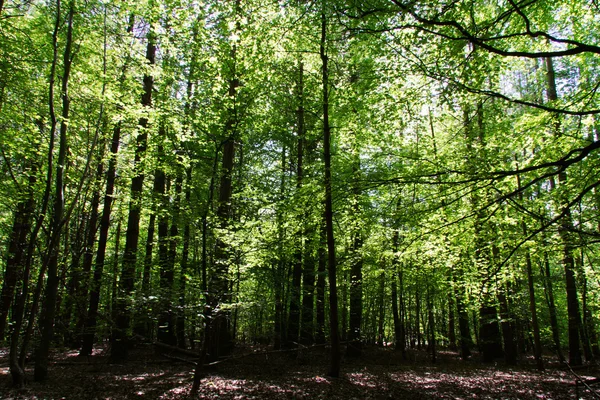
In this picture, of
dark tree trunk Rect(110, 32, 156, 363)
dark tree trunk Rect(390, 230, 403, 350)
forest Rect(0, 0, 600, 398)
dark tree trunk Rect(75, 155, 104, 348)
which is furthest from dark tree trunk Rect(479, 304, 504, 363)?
dark tree trunk Rect(75, 155, 104, 348)

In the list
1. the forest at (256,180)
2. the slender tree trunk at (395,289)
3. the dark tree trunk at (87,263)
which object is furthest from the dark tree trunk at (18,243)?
the slender tree trunk at (395,289)

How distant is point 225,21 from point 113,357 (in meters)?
10.2

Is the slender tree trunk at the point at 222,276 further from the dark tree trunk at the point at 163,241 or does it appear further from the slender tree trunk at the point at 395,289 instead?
the slender tree trunk at the point at 395,289

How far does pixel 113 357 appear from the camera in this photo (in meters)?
10.3

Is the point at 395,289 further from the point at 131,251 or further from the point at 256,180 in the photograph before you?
the point at 131,251

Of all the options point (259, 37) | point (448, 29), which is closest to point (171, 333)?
point (259, 37)

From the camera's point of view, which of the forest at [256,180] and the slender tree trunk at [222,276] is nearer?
the forest at [256,180]

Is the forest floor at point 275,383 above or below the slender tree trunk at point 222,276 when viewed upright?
below

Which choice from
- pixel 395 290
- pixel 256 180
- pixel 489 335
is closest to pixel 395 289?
pixel 395 290

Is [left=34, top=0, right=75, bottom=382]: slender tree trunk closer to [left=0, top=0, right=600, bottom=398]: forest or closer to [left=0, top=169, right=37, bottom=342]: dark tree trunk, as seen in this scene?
[left=0, top=0, right=600, bottom=398]: forest

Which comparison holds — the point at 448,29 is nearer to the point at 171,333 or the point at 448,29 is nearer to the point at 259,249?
the point at 259,249

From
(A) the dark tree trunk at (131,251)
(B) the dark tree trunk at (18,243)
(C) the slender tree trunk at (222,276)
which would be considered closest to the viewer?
(C) the slender tree trunk at (222,276)

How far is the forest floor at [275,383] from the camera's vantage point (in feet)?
22.1

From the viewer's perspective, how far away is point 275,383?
8.12 meters
